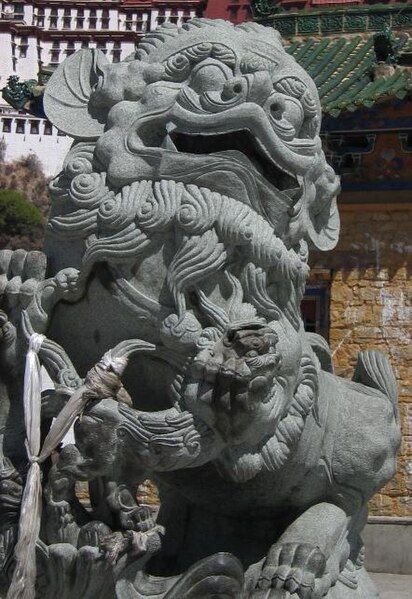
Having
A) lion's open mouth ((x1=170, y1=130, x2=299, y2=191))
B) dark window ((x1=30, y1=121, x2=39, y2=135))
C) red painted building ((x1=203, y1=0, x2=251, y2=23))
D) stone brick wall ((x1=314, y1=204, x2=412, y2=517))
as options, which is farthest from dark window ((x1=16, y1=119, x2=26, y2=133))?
lion's open mouth ((x1=170, y1=130, x2=299, y2=191))

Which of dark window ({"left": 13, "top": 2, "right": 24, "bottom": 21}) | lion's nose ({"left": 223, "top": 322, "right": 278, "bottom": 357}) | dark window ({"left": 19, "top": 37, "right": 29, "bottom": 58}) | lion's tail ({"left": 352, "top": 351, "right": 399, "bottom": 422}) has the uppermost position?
dark window ({"left": 13, "top": 2, "right": 24, "bottom": 21})

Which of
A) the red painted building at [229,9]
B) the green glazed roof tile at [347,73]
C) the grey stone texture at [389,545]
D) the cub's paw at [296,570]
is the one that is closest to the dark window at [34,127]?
the red painted building at [229,9]

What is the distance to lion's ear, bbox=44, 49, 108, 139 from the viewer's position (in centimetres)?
343

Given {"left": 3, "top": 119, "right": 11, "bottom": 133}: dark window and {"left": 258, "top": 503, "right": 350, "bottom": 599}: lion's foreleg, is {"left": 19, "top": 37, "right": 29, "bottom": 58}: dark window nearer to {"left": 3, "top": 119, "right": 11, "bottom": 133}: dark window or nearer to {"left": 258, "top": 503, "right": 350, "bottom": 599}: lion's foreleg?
{"left": 3, "top": 119, "right": 11, "bottom": 133}: dark window

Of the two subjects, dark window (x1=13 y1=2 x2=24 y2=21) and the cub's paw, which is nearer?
the cub's paw

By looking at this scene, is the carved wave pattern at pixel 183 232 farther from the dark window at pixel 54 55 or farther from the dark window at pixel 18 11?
the dark window at pixel 18 11

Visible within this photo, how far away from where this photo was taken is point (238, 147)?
11.0 feet

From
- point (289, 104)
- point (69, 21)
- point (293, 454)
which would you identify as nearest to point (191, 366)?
point (293, 454)

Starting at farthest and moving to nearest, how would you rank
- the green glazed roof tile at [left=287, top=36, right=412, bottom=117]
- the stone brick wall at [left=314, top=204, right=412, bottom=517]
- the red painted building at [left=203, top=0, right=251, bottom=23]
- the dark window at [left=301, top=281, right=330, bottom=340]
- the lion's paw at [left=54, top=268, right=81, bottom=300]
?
the red painted building at [left=203, top=0, right=251, bottom=23] → the dark window at [left=301, top=281, right=330, bottom=340] → the stone brick wall at [left=314, top=204, right=412, bottom=517] → the green glazed roof tile at [left=287, top=36, right=412, bottom=117] → the lion's paw at [left=54, top=268, right=81, bottom=300]

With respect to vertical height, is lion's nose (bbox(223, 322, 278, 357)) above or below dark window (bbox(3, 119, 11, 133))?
below

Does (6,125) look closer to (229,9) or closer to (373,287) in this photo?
(229,9)

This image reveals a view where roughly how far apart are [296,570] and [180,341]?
2.28 feet

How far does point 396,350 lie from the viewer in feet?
37.4

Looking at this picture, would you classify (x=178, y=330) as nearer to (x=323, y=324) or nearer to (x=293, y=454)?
(x=293, y=454)
